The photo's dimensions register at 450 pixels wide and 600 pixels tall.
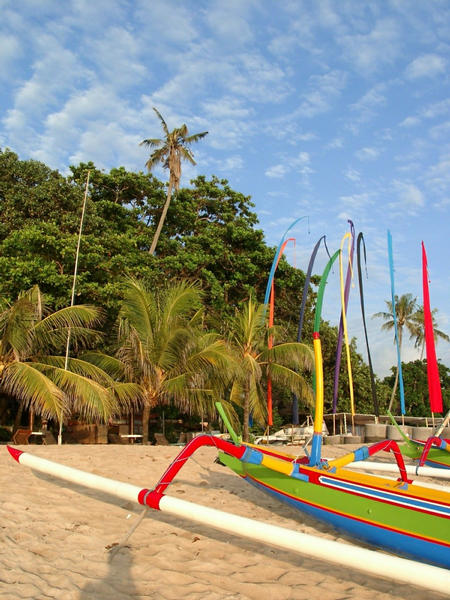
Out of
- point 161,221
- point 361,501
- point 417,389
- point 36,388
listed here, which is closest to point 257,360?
point 36,388

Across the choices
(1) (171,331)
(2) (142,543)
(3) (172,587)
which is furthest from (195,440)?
(1) (171,331)

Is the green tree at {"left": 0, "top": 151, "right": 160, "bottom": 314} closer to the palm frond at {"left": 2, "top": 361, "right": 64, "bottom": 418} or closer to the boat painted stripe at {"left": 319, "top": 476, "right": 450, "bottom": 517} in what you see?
the palm frond at {"left": 2, "top": 361, "right": 64, "bottom": 418}

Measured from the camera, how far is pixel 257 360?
14.7 m

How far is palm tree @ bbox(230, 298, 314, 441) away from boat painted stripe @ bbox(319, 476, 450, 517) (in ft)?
30.2

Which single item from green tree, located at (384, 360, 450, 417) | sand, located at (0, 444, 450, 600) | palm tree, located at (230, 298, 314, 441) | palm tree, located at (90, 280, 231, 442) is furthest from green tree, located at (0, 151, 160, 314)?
green tree, located at (384, 360, 450, 417)

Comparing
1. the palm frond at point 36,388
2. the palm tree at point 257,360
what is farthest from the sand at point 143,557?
the palm tree at point 257,360

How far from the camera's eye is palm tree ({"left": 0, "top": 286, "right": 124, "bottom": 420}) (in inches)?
395

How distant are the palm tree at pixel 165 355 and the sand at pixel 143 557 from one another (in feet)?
20.4

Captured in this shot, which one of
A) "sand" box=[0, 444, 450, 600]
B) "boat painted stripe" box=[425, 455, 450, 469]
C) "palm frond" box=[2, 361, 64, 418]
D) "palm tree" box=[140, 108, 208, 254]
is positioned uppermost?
"palm tree" box=[140, 108, 208, 254]

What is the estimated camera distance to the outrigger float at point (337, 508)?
2572 mm

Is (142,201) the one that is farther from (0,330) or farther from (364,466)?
(364,466)

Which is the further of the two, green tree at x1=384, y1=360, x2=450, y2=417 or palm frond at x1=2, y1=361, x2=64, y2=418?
green tree at x1=384, y1=360, x2=450, y2=417

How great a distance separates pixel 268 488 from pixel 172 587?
1773 mm

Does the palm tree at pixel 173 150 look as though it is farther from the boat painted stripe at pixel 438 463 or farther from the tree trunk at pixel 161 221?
the boat painted stripe at pixel 438 463
